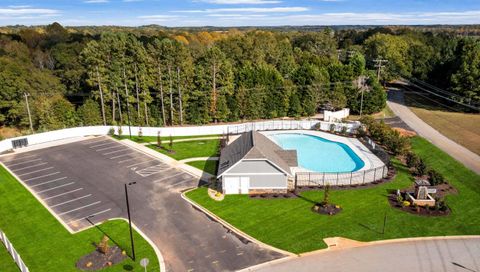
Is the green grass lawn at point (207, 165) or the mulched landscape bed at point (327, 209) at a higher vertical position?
the green grass lawn at point (207, 165)

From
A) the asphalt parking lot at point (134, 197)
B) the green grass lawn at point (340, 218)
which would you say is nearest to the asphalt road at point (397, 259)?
the green grass lawn at point (340, 218)

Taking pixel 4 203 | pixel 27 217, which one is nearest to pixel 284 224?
pixel 27 217

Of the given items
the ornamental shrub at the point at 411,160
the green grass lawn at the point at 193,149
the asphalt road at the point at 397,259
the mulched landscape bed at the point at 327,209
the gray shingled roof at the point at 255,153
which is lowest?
the asphalt road at the point at 397,259

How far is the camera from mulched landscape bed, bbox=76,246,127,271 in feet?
71.2

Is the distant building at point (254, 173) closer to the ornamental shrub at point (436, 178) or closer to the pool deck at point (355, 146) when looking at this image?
the pool deck at point (355, 146)

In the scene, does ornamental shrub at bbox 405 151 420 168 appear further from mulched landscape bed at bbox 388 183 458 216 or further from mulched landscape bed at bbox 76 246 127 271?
mulched landscape bed at bbox 76 246 127 271

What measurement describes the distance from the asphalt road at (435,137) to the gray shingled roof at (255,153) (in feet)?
65.4

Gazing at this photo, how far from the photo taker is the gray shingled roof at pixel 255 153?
102ft

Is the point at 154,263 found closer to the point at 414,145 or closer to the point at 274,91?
the point at 414,145

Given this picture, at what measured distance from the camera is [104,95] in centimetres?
5631

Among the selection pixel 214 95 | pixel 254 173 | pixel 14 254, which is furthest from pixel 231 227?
pixel 214 95

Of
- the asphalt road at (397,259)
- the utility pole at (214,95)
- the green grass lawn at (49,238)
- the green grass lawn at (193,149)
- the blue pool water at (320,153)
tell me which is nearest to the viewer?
the asphalt road at (397,259)

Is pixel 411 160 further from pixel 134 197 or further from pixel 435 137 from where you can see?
pixel 134 197

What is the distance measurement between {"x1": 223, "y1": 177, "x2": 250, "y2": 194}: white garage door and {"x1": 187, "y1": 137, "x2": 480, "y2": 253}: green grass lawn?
69 cm
